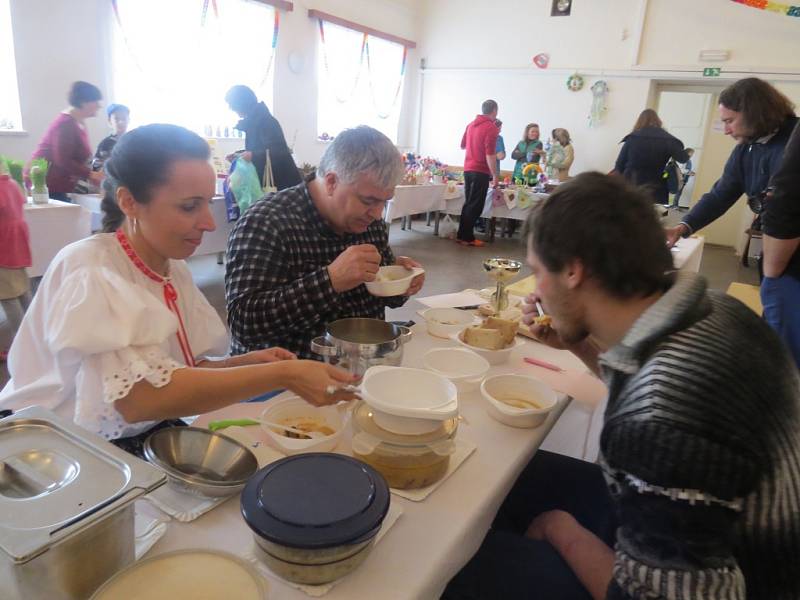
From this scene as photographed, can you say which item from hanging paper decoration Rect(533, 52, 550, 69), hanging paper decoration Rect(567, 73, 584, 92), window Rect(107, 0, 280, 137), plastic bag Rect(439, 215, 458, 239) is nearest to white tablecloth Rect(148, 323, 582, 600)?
window Rect(107, 0, 280, 137)

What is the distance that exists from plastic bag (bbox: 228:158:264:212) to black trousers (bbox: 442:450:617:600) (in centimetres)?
353

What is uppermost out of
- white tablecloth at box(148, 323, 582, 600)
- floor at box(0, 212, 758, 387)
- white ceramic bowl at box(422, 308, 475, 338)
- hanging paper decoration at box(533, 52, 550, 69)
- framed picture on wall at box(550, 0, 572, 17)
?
framed picture on wall at box(550, 0, 572, 17)

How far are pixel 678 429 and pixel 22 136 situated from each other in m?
5.91

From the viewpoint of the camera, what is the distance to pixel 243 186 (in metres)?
4.43

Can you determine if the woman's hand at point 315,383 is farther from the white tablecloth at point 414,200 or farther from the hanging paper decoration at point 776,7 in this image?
the hanging paper decoration at point 776,7

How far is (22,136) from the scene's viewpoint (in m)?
4.94

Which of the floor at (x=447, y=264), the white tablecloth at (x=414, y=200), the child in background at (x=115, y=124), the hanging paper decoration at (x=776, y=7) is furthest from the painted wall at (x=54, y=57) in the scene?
the hanging paper decoration at (x=776, y=7)

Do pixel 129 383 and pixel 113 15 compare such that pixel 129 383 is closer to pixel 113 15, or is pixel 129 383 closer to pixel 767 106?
pixel 767 106

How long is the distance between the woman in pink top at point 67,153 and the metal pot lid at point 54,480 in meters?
4.02

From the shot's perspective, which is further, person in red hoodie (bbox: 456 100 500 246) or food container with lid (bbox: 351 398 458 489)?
person in red hoodie (bbox: 456 100 500 246)

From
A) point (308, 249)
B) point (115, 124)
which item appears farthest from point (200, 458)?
point (115, 124)

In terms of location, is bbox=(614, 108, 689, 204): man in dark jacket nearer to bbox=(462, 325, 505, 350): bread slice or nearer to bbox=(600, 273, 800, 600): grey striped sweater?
bbox=(462, 325, 505, 350): bread slice

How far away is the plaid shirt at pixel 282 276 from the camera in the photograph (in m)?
1.62

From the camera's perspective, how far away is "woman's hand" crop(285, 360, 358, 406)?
43.4 inches
